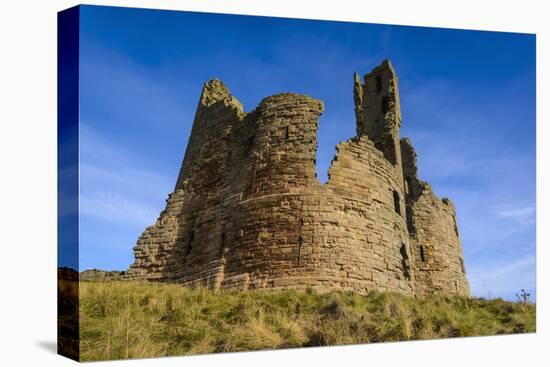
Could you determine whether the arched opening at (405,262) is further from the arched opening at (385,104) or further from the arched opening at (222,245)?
the arched opening at (385,104)

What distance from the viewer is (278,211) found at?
14.2m

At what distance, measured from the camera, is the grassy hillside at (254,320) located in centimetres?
1005

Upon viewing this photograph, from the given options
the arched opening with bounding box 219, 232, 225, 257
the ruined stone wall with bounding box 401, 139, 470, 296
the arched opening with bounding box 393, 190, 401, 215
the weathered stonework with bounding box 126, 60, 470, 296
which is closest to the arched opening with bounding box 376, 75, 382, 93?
the weathered stonework with bounding box 126, 60, 470, 296

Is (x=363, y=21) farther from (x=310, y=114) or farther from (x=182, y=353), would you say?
(x=182, y=353)

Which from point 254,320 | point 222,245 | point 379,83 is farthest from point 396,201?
point 254,320

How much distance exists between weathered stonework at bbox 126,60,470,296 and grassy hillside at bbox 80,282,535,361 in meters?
0.78

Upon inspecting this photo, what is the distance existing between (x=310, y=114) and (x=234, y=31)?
10.9 ft

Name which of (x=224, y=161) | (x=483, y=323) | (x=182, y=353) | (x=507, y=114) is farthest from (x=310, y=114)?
(x=182, y=353)

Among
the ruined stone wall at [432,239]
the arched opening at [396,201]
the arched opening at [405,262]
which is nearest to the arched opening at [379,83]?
the ruined stone wall at [432,239]

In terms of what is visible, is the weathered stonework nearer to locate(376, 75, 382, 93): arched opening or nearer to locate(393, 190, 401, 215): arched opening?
locate(393, 190, 401, 215): arched opening

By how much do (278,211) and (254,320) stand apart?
3549 millimetres

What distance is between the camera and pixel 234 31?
12570 mm

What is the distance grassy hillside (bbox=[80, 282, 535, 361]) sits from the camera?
33.0ft

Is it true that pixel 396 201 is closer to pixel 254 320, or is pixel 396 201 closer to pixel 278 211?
pixel 278 211
